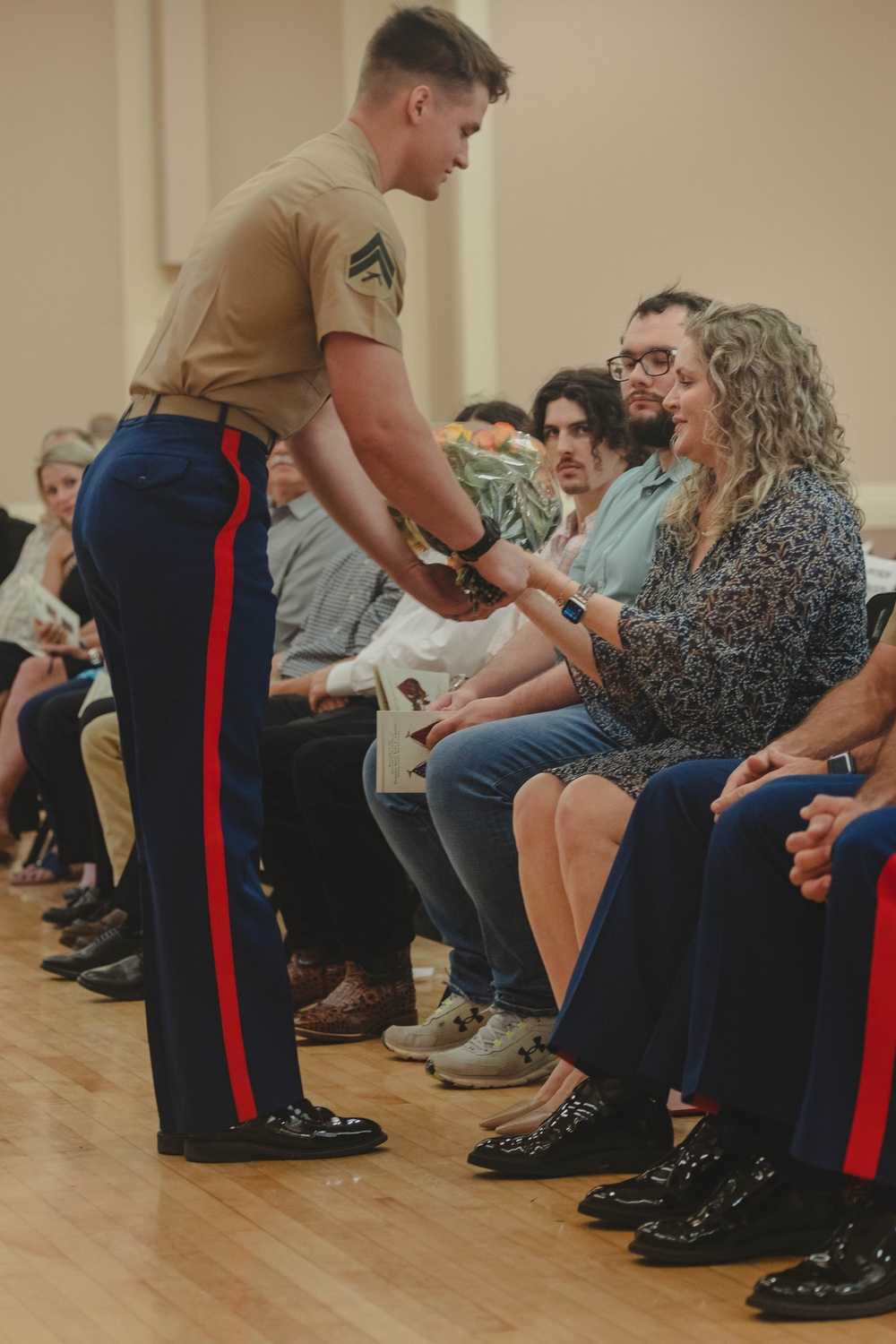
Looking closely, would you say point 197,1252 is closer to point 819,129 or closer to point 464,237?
point 464,237

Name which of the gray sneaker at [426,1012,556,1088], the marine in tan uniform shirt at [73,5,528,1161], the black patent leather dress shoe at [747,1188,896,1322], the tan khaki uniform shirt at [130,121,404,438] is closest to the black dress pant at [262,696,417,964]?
the gray sneaker at [426,1012,556,1088]

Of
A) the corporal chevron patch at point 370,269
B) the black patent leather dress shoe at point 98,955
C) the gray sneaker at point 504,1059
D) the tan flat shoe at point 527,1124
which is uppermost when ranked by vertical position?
the corporal chevron patch at point 370,269

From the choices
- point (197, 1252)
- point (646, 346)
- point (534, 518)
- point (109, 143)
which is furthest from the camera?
point (109, 143)

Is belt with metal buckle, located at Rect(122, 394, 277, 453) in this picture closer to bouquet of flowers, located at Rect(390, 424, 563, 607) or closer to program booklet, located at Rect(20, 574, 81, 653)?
bouquet of flowers, located at Rect(390, 424, 563, 607)

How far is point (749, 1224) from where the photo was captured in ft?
5.80

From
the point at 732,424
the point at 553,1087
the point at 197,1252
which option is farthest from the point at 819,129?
the point at 197,1252

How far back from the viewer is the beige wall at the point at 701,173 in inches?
239

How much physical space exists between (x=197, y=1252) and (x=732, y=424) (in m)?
1.30

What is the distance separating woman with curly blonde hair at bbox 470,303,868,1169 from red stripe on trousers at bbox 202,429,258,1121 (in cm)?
44

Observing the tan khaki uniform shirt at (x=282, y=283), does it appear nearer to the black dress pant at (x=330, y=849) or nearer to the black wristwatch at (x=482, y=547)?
the black wristwatch at (x=482, y=547)

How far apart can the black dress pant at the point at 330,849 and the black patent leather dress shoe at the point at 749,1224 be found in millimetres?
1355

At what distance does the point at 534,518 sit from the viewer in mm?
2396

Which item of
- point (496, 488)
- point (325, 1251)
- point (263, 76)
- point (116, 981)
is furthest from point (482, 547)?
point (263, 76)

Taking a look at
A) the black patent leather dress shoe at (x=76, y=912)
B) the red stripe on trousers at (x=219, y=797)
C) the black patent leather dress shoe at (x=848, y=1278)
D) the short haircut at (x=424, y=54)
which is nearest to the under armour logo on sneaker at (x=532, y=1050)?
the red stripe on trousers at (x=219, y=797)
